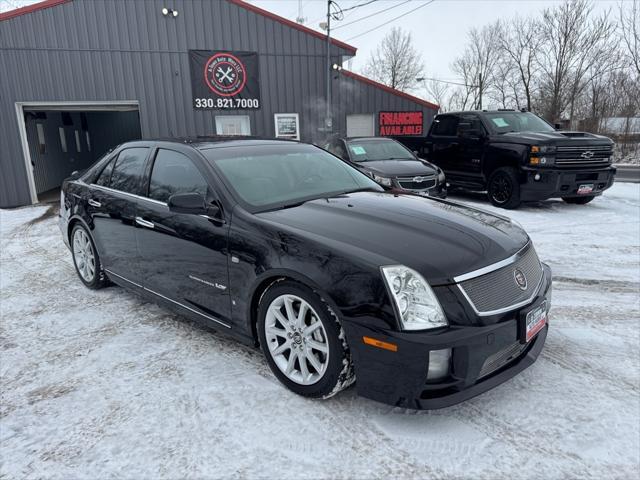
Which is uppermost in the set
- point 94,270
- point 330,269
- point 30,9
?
point 30,9

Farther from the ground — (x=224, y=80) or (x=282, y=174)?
(x=224, y=80)

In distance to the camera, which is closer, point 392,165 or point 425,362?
point 425,362

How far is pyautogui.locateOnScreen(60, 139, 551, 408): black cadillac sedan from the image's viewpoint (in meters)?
2.19

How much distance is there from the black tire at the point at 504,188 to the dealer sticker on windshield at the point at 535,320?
241 inches

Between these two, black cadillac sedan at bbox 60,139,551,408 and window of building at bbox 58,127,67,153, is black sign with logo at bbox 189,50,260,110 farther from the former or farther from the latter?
black cadillac sedan at bbox 60,139,551,408

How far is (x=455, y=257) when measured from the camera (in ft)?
7.75

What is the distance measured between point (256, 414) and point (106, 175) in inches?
118

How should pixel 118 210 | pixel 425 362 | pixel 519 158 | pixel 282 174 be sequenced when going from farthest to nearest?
pixel 519 158
pixel 118 210
pixel 282 174
pixel 425 362

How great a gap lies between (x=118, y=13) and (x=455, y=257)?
43.8 feet

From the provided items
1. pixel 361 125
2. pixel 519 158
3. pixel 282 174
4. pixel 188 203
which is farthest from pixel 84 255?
pixel 361 125

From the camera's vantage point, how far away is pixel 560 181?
25.6 ft

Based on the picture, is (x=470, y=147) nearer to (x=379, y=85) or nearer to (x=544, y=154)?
(x=544, y=154)

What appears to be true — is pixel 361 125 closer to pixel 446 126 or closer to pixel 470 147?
pixel 446 126

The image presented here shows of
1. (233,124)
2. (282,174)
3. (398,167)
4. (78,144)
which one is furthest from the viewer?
(78,144)
